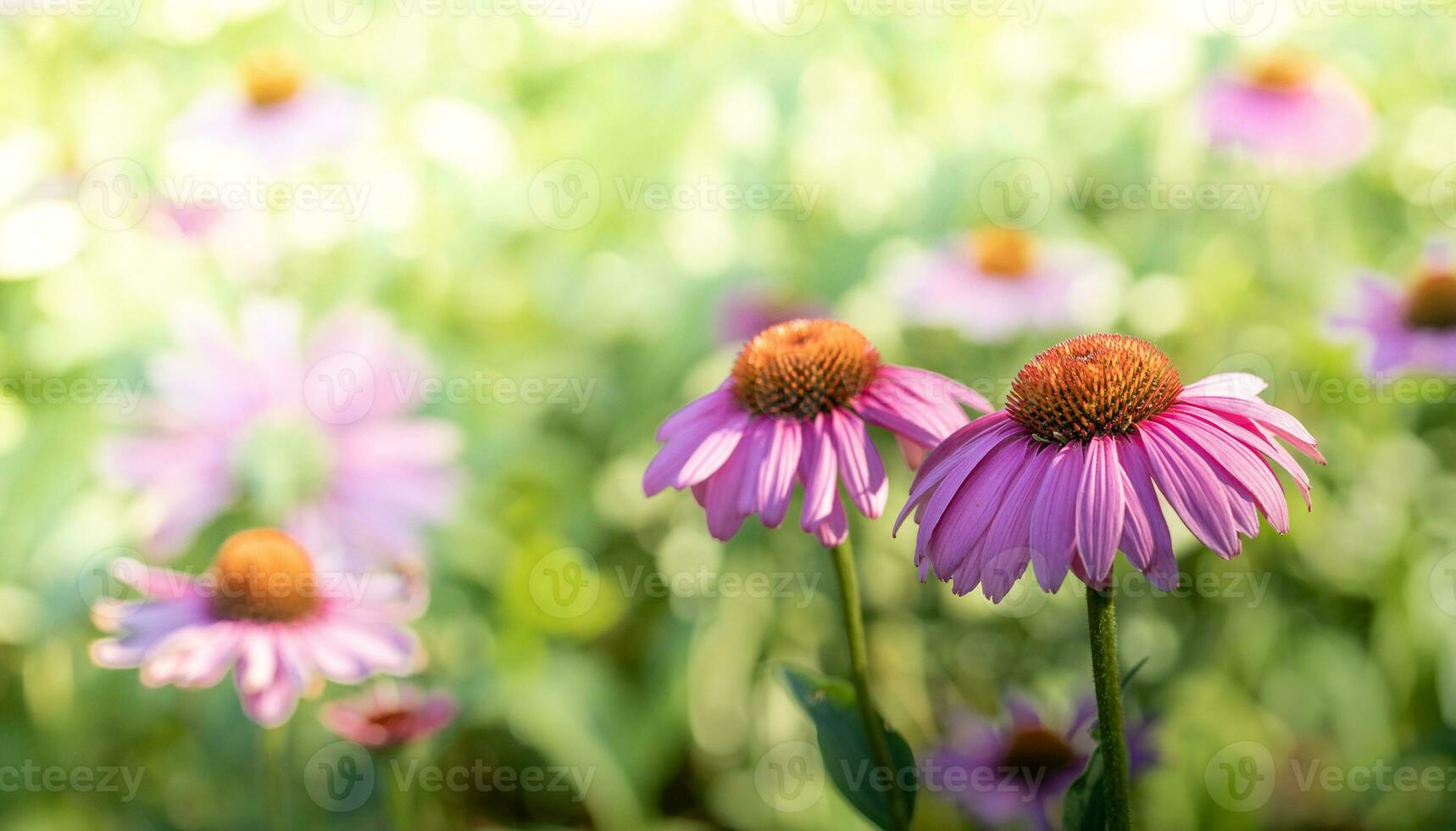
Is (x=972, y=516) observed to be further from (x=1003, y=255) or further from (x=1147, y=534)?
(x=1003, y=255)

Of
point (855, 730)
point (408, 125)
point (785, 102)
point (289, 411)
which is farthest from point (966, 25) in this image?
point (855, 730)

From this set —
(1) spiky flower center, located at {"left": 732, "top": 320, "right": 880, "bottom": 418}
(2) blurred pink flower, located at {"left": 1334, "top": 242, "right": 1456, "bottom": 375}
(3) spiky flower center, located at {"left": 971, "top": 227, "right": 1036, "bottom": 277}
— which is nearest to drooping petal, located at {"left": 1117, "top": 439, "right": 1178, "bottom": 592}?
(1) spiky flower center, located at {"left": 732, "top": 320, "right": 880, "bottom": 418}

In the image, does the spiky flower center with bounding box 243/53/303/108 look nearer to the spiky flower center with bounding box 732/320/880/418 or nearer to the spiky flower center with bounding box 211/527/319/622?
the spiky flower center with bounding box 211/527/319/622

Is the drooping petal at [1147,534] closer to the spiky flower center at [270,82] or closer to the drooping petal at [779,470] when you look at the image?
the drooping petal at [779,470]

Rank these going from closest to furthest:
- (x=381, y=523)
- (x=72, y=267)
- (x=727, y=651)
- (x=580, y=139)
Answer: (x=381, y=523) → (x=72, y=267) → (x=727, y=651) → (x=580, y=139)

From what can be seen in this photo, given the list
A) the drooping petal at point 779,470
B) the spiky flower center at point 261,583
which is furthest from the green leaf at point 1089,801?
the spiky flower center at point 261,583

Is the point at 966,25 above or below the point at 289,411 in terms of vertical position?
above

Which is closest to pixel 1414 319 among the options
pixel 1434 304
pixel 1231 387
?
pixel 1434 304

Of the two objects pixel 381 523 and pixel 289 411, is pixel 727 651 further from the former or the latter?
pixel 289 411
